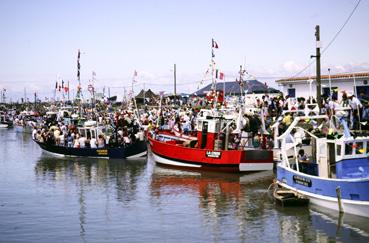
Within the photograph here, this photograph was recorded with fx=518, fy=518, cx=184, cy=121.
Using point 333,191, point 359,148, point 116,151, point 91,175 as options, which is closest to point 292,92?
point 116,151

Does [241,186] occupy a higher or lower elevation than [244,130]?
lower

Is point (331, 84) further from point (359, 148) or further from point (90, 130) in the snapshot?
point (359, 148)

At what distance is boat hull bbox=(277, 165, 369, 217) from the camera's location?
1775 centimetres

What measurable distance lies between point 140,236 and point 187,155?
48.5 ft

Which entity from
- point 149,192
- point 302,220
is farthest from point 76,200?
point 302,220

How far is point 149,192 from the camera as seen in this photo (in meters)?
25.4

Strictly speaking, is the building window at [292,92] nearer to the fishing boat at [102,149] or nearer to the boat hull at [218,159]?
the fishing boat at [102,149]

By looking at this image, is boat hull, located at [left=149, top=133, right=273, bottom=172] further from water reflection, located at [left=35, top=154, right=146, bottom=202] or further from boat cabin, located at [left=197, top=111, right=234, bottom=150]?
water reflection, located at [left=35, top=154, right=146, bottom=202]

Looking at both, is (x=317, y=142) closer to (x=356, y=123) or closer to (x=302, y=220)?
(x=302, y=220)

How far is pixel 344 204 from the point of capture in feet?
61.6

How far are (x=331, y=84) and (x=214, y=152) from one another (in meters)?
16.7

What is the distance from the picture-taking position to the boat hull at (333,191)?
17.8m

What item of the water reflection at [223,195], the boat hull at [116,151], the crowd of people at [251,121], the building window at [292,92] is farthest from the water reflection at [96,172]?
the building window at [292,92]

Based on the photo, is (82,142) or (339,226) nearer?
(339,226)
